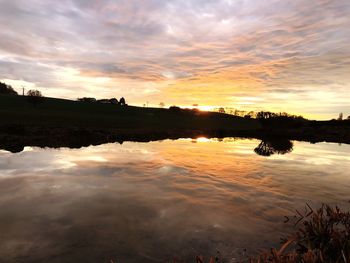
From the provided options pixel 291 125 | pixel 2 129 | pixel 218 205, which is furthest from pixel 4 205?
pixel 291 125

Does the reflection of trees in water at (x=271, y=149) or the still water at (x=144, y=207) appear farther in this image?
the reflection of trees in water at (x=271, y=149)

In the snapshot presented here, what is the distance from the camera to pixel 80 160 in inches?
834

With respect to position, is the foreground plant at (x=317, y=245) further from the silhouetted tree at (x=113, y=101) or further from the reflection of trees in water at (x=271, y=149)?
the silhouetted tree at (x=113, y=101)

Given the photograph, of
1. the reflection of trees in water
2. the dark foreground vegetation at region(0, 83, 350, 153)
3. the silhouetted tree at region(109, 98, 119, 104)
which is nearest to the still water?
the reflection of trees in water

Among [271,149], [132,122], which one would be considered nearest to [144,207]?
[271,149]

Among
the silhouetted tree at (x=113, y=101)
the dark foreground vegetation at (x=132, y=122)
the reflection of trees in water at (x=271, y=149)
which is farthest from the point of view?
the silhouetted tree at (x=113, y=101)

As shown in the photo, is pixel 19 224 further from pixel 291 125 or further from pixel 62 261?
pixel 291 125

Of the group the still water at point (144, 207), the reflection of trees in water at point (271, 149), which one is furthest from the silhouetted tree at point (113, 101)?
the still water at point (144, 207)

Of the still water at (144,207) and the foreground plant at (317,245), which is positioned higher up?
the foreground plant at (317,245)

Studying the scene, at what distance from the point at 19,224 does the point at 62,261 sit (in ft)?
9.29

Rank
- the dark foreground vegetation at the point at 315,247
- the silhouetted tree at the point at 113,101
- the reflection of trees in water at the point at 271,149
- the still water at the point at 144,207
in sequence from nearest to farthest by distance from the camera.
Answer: the dark foreground vegetation at the point at 315,247
the still water at the point at 144,207
the reflection of trees in water at the point at 271,149
the silhouetted tree at the point at 113,101

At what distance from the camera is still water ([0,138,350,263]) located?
284 inches

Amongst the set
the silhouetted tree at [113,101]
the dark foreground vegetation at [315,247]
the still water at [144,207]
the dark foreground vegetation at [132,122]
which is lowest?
the still water at [144,207]

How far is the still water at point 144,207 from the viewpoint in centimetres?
722
